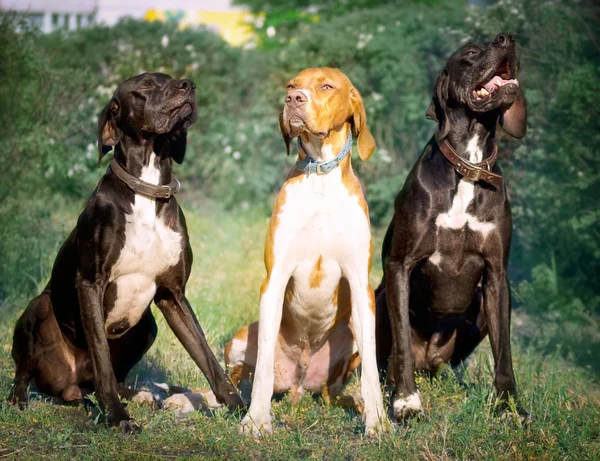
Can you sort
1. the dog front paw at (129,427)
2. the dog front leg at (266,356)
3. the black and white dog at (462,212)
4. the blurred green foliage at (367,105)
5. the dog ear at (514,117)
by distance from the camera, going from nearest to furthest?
the dog front paw at (129,427) < the dog front leg at (266,356) < the black and white dog at (462,212) < the dog ear at (514,117) < the blurred green foliage at (367,105)

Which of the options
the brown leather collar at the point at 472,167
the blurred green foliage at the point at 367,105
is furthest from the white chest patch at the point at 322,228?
the blurred green foliage at the point at 367,105

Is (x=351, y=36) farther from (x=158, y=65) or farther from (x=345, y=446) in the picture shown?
(x=345, y=446)

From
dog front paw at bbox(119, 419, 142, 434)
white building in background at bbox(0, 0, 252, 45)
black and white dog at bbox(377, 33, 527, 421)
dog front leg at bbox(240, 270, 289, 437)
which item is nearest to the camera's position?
dog front paw at bbox(119, 419, 142, 434)

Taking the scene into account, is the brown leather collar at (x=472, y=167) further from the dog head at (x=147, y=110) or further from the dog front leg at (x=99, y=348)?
the dog front leg at (x=99, y=348)

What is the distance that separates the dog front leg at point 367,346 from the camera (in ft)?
13.6

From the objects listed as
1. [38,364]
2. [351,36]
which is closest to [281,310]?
[38,364]

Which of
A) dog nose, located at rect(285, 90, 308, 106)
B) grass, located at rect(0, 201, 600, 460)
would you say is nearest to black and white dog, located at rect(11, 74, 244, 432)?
grass, located at rect(0, 201, 600, 460)

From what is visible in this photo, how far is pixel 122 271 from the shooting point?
425 centimetres

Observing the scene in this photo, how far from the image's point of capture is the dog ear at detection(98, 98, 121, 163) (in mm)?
4359

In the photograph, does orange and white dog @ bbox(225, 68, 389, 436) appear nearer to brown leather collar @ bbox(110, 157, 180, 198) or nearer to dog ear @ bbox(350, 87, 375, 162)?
Result: dog ear @ bbox(350, 87, 375, 162)

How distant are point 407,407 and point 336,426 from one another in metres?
0.37

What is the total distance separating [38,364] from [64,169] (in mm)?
3200

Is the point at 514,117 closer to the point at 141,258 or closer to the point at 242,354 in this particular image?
the point at 242,354

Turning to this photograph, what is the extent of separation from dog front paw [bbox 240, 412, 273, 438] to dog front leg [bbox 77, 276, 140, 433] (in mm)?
507
